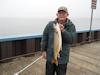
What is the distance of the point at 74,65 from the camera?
392 centimetres

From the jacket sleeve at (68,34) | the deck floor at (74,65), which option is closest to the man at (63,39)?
the jacket sleeve at (68,34)

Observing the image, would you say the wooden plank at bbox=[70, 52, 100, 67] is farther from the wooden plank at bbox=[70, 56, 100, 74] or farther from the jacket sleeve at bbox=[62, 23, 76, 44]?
the jacket sleeve at bbox=[62, 23, 76, 44]

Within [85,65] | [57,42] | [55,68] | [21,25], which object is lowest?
[85,65]

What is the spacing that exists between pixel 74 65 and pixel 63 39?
6.26ft

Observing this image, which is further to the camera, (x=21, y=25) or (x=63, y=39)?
(x=21, y=25)

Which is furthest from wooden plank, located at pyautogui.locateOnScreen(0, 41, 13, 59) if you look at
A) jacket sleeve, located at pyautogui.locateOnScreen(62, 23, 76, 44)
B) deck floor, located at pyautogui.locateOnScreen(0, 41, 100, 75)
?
jacket sleeve, located at pyautogui.locateOnScreen(62, 23, 76, 44)

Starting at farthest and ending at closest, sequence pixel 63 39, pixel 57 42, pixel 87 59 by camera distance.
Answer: pixel 87 59 → pixel 63 39 → pixel 57 42

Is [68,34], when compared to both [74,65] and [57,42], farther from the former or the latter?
[74,65]

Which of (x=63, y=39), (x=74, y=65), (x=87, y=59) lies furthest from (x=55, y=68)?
(x=87, y=59)

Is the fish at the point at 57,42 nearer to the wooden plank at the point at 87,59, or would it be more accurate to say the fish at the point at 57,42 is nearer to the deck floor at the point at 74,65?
the deck floor at the point at 74,65

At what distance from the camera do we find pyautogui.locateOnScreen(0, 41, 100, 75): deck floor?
3.47 meters

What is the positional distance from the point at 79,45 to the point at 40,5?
6.96 ft

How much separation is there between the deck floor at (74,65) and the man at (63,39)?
119 cm

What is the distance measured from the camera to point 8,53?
3.96m
